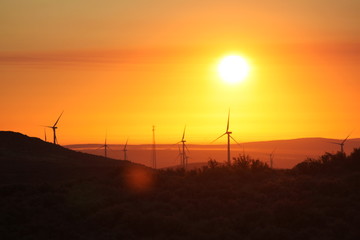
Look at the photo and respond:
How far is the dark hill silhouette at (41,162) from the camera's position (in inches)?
3127

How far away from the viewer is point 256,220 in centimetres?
4447

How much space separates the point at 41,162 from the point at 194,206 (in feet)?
177

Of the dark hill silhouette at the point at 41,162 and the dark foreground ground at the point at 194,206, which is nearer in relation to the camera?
the dark foreground ground at the point at 194,206

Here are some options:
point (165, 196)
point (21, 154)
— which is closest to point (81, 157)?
point (21, 154)

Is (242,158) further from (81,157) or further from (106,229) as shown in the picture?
(81,157)

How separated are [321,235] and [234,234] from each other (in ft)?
16.9

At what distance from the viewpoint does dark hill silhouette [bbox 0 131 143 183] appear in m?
79.4

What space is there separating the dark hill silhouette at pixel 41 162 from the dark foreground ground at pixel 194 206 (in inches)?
455

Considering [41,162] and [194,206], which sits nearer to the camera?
[194,206]

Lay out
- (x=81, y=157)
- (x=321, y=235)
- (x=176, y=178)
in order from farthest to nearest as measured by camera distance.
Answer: (x=81, y=157) < (x=176, y=178) < (x=321, y=235)

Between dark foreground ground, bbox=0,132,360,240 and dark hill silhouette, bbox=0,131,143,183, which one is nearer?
dark foreground ground, bbox=0,132,360,240

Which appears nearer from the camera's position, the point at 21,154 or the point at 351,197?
the point at 351,197

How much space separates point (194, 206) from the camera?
157ft

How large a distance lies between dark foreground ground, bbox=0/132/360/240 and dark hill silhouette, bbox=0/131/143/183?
37.9ft
